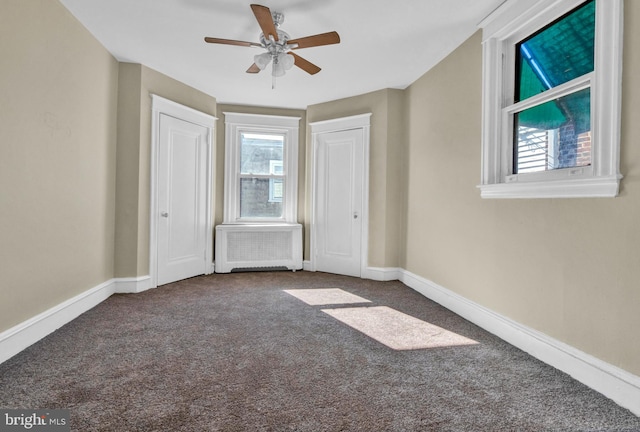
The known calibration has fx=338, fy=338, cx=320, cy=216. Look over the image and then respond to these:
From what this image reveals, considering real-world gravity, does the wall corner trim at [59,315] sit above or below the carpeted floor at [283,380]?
above

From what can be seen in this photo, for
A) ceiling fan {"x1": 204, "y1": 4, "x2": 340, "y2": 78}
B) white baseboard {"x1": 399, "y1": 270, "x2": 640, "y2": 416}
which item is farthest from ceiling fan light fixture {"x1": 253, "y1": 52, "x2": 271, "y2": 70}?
white baseboard {"x1": 399, "y1": 270, "x2": 640, "y2": 416}

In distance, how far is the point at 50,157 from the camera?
2586 mm

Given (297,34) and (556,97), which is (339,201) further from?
(556,97)

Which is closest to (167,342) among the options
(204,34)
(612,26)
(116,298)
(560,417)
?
(116,298)

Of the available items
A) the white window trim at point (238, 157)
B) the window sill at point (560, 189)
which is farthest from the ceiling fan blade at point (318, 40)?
the white window trim at point (238, 157)

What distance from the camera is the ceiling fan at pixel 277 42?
2.59 meters

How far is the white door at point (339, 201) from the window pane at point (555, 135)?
2.35 m

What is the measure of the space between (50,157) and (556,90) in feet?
11.9

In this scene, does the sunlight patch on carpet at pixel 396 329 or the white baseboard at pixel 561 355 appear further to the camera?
the sunlight patch on carpet at pixel 396 329

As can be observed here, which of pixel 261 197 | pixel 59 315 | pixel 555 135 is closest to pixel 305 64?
pixel 555 135

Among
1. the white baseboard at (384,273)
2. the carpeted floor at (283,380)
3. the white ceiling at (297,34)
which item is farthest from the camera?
the white baseboard at (384,273)

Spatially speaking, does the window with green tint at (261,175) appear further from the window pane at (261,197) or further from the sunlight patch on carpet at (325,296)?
the sunlight patch on carpet at (325,296)

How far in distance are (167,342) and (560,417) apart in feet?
7.72

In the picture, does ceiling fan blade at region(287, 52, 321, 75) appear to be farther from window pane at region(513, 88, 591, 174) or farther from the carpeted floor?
the carpeted floor
